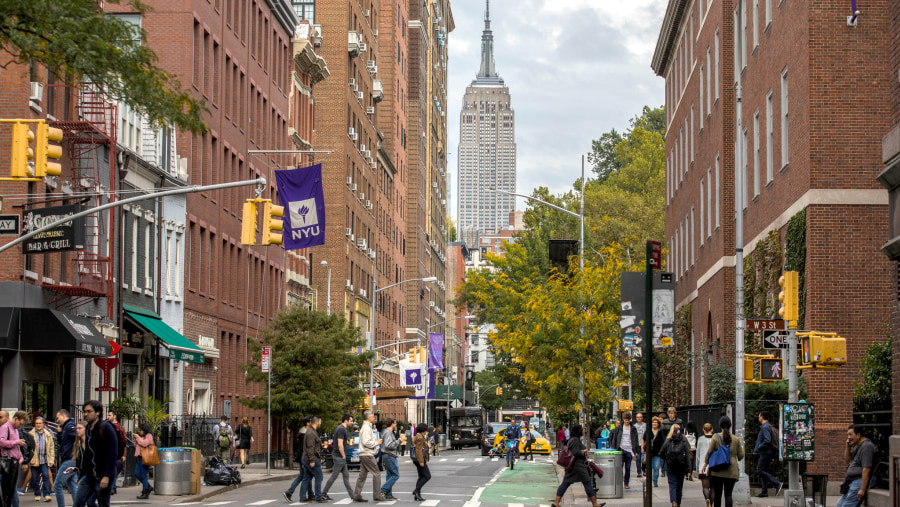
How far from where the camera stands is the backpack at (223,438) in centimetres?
4051

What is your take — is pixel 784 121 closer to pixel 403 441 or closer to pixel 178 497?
pixel 178 497

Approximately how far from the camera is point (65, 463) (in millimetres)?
21547

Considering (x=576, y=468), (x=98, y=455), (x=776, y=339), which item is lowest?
(x=576, y=468)

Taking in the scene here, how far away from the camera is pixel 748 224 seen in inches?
1421

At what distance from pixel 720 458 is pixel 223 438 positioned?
77.1 feet

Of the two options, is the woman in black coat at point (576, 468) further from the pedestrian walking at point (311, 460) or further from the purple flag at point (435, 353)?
the purple flag at point (435, 353)

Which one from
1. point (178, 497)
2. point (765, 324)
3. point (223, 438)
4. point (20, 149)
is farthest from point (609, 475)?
point (223, 438)

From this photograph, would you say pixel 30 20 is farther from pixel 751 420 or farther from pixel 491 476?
pixel 491 476

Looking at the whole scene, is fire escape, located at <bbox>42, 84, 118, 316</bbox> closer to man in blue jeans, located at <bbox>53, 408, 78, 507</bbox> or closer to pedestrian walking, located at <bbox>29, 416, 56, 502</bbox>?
pedestrian walking, located at <bbox>29, 416, 56, 502</bbox>

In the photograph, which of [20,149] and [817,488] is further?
[817,488]

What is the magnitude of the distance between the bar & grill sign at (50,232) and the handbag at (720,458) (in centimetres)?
1437

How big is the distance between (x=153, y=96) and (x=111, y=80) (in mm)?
601

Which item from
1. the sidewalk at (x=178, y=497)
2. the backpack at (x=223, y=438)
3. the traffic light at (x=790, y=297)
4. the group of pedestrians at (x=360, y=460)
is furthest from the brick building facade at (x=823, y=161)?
the backpack at (x=223, y=438)

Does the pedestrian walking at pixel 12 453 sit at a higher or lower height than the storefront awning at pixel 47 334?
lower
